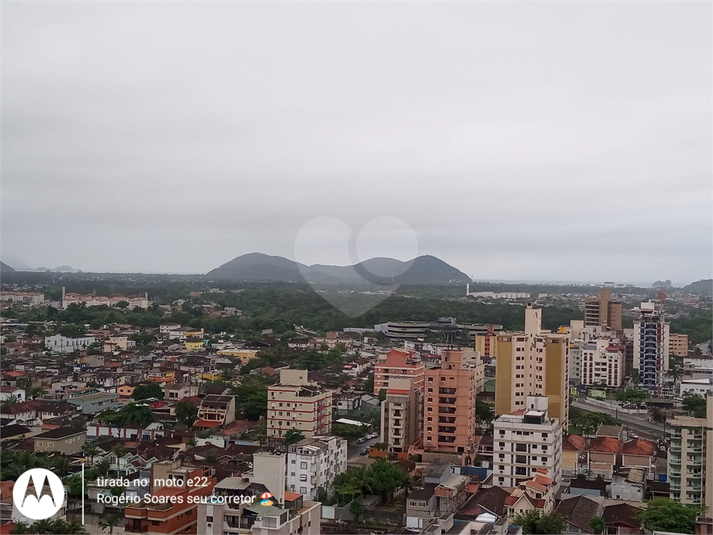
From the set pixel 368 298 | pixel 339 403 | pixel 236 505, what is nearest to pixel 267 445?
pixel 339 403

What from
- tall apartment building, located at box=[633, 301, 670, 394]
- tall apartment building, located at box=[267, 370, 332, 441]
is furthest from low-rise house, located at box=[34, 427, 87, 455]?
tall apartment building, located at box=[633, 301, 670, 394]

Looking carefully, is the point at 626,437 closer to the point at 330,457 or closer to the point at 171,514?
the point at 330,457

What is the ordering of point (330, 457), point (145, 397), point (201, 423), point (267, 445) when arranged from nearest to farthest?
point (330, 457)
point (267, 445)
point (201, 423)
point (145, 397)

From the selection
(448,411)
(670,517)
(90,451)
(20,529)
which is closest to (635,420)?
(448,411)

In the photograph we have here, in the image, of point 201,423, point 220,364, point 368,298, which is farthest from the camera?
point 368,298

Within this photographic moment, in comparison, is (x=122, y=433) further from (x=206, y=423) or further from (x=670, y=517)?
(x=670, y=517)

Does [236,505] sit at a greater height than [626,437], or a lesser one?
greater

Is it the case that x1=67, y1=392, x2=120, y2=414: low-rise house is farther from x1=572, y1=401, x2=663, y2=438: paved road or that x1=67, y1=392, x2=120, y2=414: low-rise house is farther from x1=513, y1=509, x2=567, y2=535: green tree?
x1=572, y1=401, x2=663, y2=438: paved road
